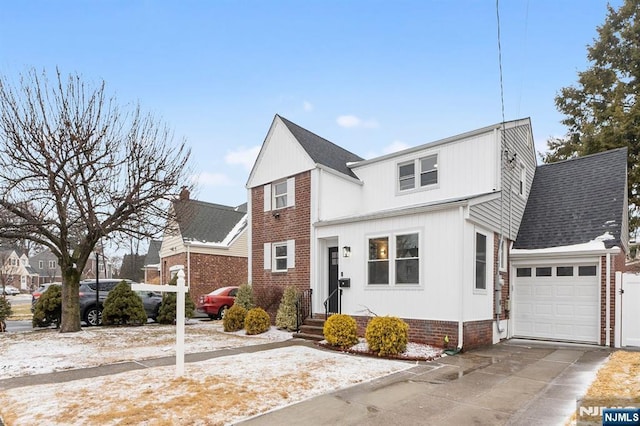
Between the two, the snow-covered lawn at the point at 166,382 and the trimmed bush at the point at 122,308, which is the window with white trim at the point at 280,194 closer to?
the snow-covered lawn at the point at 166,382

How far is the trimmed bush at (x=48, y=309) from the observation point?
43.1ft

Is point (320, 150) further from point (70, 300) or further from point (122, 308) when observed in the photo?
point (70, 300)

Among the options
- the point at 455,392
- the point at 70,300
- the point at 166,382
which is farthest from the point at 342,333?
the point at 70,300

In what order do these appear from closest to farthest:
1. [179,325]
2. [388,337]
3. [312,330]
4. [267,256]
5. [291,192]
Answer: [179,325], [388,337], [312,330], [291,192], [267,256]

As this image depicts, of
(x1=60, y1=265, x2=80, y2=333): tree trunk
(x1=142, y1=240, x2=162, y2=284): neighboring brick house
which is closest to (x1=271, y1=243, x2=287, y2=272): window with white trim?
(x1=60, y1=265, x2=80, y2=333): tree trunk

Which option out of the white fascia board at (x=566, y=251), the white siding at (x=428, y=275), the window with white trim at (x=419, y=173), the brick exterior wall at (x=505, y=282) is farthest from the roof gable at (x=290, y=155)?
the white fascia board at (x=566, y=251)

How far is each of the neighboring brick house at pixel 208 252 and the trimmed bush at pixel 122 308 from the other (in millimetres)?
5599

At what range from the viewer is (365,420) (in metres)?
4.55

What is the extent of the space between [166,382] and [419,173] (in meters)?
9.41

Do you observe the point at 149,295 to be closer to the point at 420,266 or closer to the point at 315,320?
the point at 315,320

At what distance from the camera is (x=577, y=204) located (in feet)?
38.9

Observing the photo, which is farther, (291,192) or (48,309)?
(291,192)

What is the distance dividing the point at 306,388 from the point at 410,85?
12.9 metres

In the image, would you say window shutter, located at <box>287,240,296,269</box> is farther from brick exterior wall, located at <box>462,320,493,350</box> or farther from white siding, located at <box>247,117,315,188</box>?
brick exterior wall, located at <box>462,320,493,350</box>
